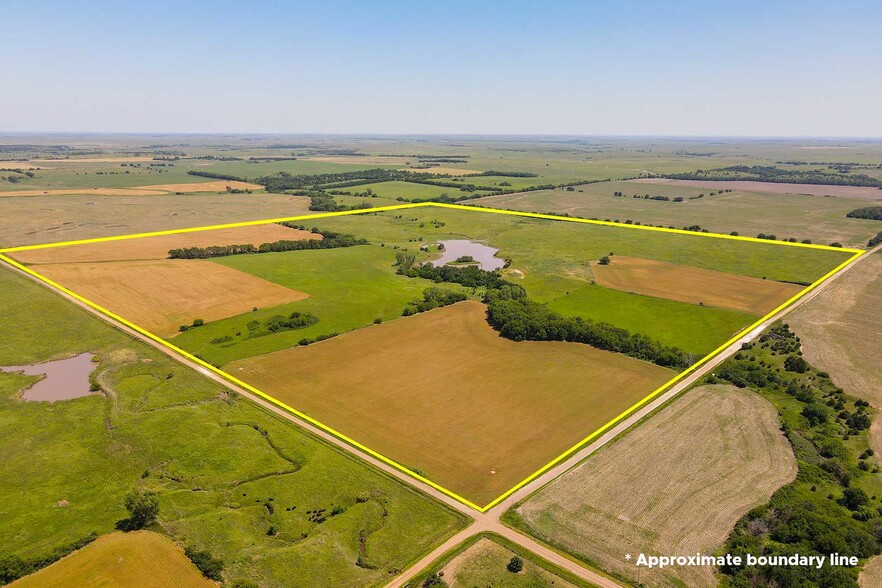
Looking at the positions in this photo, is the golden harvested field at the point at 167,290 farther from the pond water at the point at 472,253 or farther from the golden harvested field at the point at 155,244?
the pond water at the point at 472,253

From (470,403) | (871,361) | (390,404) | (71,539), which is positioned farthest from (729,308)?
(71,539)

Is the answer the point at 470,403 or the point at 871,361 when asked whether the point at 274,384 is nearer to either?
the point at 470,403

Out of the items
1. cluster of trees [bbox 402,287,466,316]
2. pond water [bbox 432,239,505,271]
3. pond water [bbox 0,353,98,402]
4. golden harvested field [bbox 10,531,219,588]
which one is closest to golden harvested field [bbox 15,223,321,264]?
pond water [bbox 432,239,505,271]

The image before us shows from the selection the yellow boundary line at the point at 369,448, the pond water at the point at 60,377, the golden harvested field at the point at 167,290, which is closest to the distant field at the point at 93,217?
the yellow boundary line at the point at 369,448

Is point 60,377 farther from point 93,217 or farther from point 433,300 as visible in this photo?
point 93,217

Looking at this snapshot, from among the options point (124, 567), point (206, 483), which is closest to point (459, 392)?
A: point (206, 483)

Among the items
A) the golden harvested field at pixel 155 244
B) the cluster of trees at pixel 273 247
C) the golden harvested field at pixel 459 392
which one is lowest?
the golden harvested field at pixel 459 392
